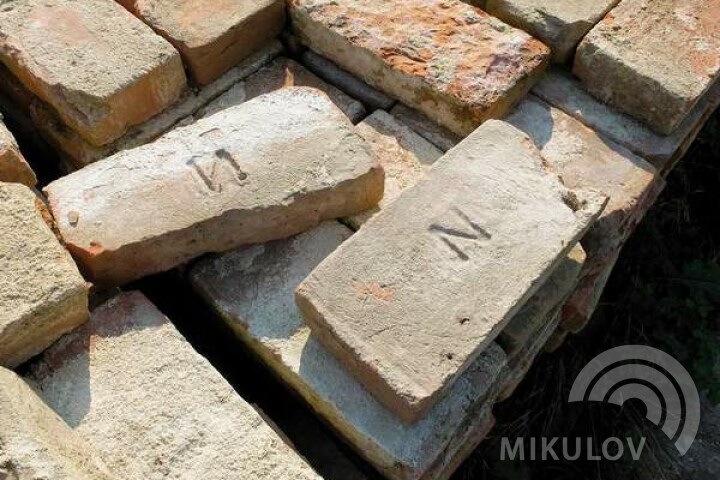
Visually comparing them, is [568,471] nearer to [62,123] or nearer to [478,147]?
[478,147]

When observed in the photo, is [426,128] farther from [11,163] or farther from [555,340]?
[11,163]

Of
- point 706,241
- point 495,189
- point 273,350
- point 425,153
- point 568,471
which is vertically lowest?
point 568,471

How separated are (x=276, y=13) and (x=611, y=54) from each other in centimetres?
150

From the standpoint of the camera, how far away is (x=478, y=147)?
2.78 meters

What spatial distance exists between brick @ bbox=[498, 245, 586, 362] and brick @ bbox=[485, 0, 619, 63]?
973 mm

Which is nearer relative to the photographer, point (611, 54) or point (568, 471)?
point (611, 54)

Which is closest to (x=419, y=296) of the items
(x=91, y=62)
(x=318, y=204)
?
(x=318, y=204)

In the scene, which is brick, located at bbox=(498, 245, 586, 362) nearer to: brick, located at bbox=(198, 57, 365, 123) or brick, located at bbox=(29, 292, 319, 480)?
brick, located at bbox=(29, 292, 319, 480)

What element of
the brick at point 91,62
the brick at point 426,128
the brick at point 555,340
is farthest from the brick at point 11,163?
the brick at point 555,340

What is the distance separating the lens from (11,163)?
2.79 metres

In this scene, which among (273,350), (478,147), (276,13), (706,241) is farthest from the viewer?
(706,241)

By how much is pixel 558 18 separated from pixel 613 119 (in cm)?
51

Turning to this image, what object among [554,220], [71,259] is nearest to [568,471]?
[554,220]

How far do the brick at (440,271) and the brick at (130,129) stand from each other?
3.94ft
